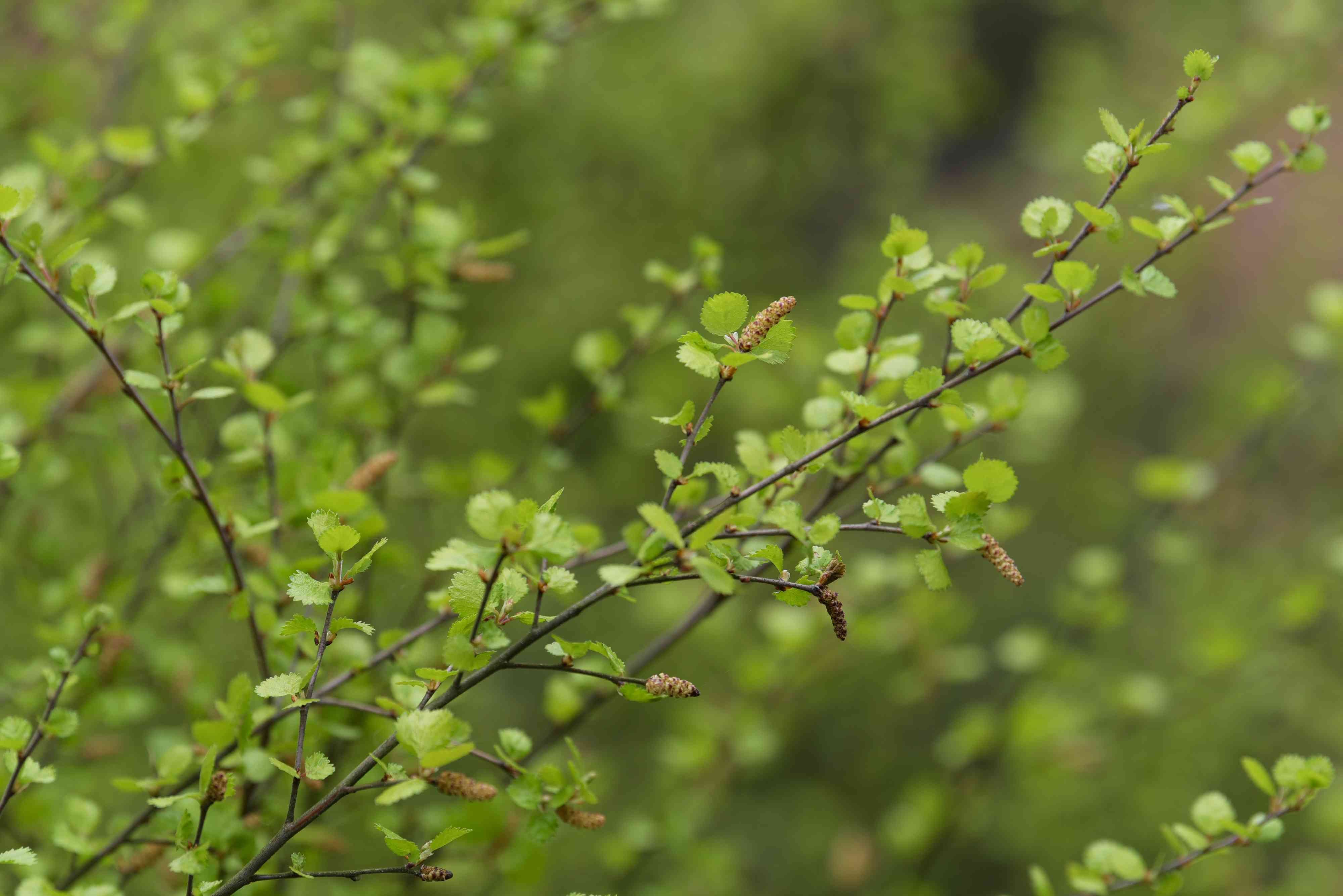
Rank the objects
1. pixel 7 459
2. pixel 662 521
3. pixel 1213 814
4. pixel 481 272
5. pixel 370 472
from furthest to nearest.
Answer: pixel 481 272 < pixel 370 472 < pixel 1213 814 < pixel 7 459 < pixel 662 521

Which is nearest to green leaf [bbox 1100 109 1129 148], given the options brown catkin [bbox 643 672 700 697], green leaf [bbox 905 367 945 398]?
green leaf [bbox 905 367 945 398]

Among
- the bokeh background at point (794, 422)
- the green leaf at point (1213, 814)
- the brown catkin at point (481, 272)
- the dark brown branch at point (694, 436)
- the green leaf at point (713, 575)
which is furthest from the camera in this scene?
the bokeh background at point (794, 422)

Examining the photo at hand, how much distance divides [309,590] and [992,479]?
0.57m

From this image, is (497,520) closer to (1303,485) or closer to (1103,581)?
(1103,581)

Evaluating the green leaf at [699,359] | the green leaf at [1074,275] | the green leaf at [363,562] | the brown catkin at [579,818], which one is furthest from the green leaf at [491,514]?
the green leaf at [1074,275]

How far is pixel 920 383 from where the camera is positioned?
90cm

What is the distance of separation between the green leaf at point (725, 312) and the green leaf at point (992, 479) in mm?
225

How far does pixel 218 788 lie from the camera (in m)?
0.89

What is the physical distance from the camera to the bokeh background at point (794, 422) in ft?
5.77

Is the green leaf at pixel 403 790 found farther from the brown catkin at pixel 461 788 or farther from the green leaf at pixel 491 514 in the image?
the green leaf at pixel 491 514

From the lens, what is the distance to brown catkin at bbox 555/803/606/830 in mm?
905

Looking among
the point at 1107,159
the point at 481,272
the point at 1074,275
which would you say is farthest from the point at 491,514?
the point at 481,272

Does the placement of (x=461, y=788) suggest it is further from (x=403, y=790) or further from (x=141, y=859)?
(x=141, y=859)

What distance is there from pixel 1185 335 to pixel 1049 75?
1.33m
